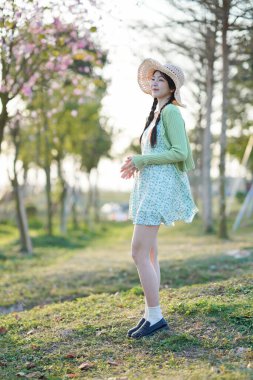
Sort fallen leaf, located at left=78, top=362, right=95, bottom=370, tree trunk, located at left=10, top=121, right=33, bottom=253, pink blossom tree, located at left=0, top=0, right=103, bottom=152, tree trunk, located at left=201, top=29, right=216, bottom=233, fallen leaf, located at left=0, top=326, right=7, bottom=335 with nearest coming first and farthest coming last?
1. fallen leaf, located at left=78, top=362, right=95, bottom=370
2. fallen leaf, located at left=0, top=326, right=7, bottom=335
3. pink blossom tree, located at left=0, top=0, right=103, bottom=152
4. tree trunk, located at left=10, top=121, right=33, bottom=253
5. tree trunk, located at left=201, top=29, right=216, bottom=233

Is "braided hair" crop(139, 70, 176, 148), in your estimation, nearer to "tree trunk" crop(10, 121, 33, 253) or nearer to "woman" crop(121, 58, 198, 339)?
"woman" crop(121, 58, 198, 339)

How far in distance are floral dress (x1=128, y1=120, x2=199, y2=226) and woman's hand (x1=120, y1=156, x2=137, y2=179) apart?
93 mm

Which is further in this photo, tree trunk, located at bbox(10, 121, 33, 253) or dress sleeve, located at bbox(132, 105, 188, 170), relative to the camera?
tree trunk, located at bbox(10, 121, 33, 253)

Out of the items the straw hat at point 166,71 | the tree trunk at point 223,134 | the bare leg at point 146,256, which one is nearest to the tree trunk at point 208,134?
the tree trunk at point 223,134

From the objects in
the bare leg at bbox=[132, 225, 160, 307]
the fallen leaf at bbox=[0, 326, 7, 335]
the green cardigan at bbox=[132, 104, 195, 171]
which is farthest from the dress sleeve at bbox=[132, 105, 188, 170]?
the fallen leaf at bbox=[0, 326, 7, 335]

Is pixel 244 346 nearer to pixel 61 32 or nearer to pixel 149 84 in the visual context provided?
pixel 149 84

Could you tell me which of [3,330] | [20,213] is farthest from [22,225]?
[3,330]

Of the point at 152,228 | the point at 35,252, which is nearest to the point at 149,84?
the point at 152,228

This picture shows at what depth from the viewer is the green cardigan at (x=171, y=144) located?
4891 millimetres

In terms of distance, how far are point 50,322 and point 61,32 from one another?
542 cm

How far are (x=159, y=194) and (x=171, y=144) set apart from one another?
42 cm

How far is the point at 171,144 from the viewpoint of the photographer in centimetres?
495

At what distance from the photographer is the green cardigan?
489 cm

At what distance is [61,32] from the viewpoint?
32.6ft
